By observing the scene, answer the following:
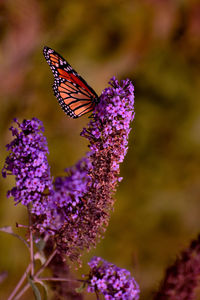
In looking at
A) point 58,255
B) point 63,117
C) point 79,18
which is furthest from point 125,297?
point 79,18

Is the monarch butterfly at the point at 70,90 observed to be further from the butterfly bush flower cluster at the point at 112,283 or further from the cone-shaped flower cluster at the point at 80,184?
the butterfly bush flower cluster at the point at 112,283

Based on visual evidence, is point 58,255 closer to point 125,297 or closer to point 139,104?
point 125,297

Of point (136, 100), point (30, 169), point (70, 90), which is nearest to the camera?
point (30, 169)

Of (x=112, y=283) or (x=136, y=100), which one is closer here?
(x=112, y=283)

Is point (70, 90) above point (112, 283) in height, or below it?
above

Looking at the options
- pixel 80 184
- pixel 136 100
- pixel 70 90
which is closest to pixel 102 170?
pixel 80 184

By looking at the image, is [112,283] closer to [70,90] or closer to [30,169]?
[30,169]

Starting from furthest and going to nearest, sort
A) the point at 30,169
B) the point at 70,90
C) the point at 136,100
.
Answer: the point at 136,100
the point at 70,90
the point at 30,169
